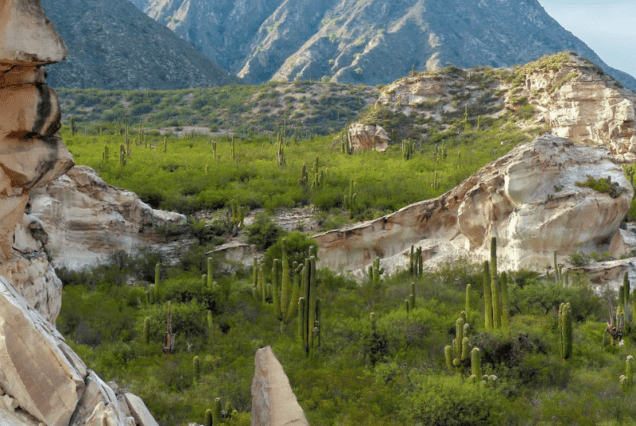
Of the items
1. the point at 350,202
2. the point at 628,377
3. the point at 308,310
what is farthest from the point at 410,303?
the point at 350,202

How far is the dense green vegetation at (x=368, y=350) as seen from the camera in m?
11.0

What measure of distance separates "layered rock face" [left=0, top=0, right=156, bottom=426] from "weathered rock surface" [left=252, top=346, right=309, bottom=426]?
1.80 m

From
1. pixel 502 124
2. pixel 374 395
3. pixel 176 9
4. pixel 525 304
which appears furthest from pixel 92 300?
pixel 176 9

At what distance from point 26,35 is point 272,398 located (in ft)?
14.9

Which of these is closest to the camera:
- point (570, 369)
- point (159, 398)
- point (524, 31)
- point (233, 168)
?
point (159, 398)

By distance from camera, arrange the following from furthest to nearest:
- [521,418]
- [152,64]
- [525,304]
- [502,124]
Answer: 1. [152,64]
2. [502,124]
3. [525,304]
4. [521,418]

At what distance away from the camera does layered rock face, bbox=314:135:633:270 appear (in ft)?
63.6

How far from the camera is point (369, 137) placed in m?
39.1

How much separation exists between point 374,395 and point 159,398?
12.3 ft

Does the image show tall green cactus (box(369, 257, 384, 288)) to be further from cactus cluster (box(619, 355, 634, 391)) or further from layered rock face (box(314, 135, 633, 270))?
cactus cluster (box(619, 355, 634, 391))

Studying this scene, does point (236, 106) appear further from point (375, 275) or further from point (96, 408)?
point (96, 408)

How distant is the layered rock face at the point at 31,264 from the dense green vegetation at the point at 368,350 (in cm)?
408

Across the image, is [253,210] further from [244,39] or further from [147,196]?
[244,39]

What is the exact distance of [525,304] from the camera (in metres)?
16.5
